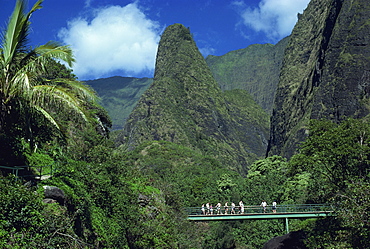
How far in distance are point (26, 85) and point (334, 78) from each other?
110900 mm

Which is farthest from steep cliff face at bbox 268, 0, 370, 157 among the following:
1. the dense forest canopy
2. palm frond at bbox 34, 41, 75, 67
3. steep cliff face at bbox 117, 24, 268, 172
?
palm frond at bbox 34, 41, 75, 67

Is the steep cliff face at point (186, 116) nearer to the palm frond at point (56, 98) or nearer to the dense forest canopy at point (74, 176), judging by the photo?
the dense forest canopy at point (74, 176)

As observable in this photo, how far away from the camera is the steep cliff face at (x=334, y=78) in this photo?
103 m

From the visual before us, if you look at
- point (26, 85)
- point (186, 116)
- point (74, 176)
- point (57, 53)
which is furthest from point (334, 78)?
point (26, 85)

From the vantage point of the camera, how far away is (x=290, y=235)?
1596 inches

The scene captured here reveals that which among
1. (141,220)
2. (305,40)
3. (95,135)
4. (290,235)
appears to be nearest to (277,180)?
(290,235)

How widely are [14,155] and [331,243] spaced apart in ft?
70.0

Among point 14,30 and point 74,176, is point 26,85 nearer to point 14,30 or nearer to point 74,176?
point 14,30

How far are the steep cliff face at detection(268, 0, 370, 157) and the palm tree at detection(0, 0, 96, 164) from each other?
96667 millimetres

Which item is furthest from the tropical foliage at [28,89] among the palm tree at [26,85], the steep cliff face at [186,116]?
the steep cliff face at [186,116]

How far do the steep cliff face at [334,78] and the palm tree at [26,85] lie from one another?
96667 mm

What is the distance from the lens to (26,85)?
12.3 meters

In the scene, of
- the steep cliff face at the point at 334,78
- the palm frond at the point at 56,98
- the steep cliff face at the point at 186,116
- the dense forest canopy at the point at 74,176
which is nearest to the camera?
the dense forest canopy at the point at 74,176

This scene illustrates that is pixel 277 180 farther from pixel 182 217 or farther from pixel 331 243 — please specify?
pixel 331 243
